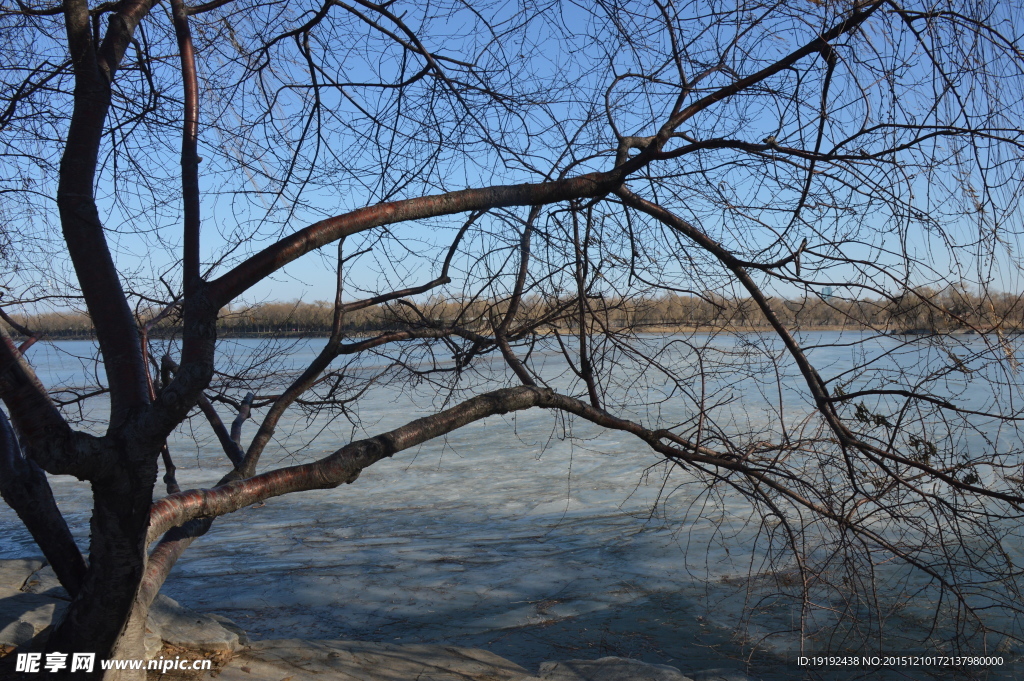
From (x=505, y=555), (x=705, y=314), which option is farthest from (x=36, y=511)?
(x=505, y=555)

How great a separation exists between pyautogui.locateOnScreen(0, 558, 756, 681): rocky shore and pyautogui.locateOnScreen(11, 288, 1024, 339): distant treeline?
1716mm

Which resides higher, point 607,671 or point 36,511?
point 36,511

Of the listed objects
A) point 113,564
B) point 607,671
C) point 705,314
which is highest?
point 705,314

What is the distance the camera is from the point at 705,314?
12.7ft

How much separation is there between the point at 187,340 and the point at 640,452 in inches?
423

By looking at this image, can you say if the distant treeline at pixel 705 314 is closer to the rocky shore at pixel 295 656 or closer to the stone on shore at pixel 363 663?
the rocky shore at pixel 295 656

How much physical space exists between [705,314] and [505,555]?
500 cm

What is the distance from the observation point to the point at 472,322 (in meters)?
4.44

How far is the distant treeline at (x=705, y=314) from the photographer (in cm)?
324

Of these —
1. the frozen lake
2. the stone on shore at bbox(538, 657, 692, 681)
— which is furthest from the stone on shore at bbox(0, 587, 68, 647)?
the stone on shore at bbox(538, 657, 692, 681)

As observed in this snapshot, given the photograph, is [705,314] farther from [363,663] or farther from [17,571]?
[17,571]

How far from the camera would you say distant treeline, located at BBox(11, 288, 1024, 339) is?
10.6 feet

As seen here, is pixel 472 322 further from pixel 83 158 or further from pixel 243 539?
pixel 243 539

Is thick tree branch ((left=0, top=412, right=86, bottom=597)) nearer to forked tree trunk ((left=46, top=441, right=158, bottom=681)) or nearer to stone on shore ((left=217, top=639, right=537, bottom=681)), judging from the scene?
forked tree trunk ((left=46, top=441, right=158, bottom=681))
